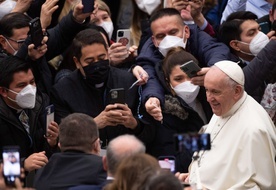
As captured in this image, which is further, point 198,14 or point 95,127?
point 198,14

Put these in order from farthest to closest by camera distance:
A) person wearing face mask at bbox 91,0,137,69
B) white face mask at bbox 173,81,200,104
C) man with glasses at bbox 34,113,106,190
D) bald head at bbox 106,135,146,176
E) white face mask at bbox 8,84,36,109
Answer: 1. person wearing face mask at bbox 91,0,137,69
2. white face mask at bbox 173,81,200,104
3. white face mask at bbox 8,84,36,109
4. man with glasses at bbox 34,113,106,190
5. bald head at bbox 106,135,146,176

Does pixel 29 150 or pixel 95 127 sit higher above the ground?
pixel 95 127

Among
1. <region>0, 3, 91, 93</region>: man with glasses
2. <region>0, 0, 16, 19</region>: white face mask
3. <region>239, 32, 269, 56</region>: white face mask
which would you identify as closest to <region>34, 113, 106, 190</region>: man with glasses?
<region>0, 3, 91, 93</region>: man with glasses

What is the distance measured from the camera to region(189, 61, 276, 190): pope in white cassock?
8961mm

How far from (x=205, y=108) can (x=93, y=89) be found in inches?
44.3

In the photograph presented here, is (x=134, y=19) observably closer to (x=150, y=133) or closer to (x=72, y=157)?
(x=150, y=133)

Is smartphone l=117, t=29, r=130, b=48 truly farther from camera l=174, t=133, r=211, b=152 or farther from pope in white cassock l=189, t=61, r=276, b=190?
camera l=174, t=133, r=211, b=152

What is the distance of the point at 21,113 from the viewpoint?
994 cm

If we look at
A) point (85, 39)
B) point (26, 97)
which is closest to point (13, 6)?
point (85, 39)

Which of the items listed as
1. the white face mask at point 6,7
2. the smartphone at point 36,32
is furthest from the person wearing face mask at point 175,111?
the white face mask at point 6,7

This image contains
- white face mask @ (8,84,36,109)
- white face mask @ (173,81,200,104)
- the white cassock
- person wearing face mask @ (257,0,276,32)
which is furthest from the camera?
person wearing face mask @ (257,0,276,32)

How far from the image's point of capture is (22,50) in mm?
10258

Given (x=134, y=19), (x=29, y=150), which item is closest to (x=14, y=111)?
(x=29, y=150)

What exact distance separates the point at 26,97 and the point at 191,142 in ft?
9.01
